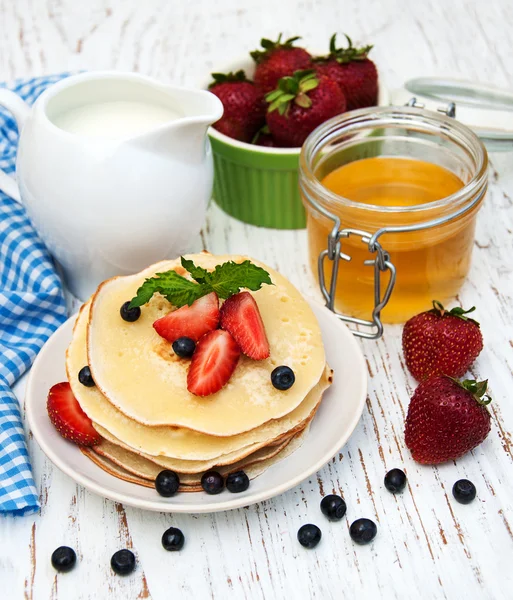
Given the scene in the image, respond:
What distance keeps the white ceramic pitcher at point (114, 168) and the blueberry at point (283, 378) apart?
1.68ft

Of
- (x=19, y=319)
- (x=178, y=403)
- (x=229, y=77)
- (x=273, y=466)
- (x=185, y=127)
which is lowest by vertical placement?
(x=19, y=319)

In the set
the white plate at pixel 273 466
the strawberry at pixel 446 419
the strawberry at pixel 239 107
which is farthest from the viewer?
the strawberry at pixel 239 107

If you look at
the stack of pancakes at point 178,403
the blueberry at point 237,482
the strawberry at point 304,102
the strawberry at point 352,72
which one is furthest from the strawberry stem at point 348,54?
the blueberry at point 237,482

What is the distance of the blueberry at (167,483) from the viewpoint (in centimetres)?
148

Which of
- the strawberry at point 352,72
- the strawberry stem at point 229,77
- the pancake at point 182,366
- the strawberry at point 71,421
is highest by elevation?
the strawberry at point 352,72

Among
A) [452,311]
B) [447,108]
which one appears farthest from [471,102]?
[452,311]

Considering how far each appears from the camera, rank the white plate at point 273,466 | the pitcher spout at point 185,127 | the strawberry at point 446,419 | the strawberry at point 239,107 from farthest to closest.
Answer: the strawberry at point 239,107 < the pitcher spout at point 185,127 < the strawberry at point 446,419 < the white plate at point 273,466

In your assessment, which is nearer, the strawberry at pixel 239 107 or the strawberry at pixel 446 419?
the strawberry at pixel 446 419

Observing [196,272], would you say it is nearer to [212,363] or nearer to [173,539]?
[212,363]

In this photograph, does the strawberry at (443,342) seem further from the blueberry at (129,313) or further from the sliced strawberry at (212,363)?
the blueberry at (129,313)

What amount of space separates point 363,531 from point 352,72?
3.84 feet

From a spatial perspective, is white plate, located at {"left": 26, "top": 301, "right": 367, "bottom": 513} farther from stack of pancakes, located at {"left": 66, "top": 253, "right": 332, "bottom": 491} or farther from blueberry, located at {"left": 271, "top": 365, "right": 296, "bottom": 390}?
blueberry, located at {"left": 271, "top": 365, "right": 296, "bottom": 390}

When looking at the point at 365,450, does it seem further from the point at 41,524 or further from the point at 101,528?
the point at 41,524

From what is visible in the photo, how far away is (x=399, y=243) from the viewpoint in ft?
5.98
